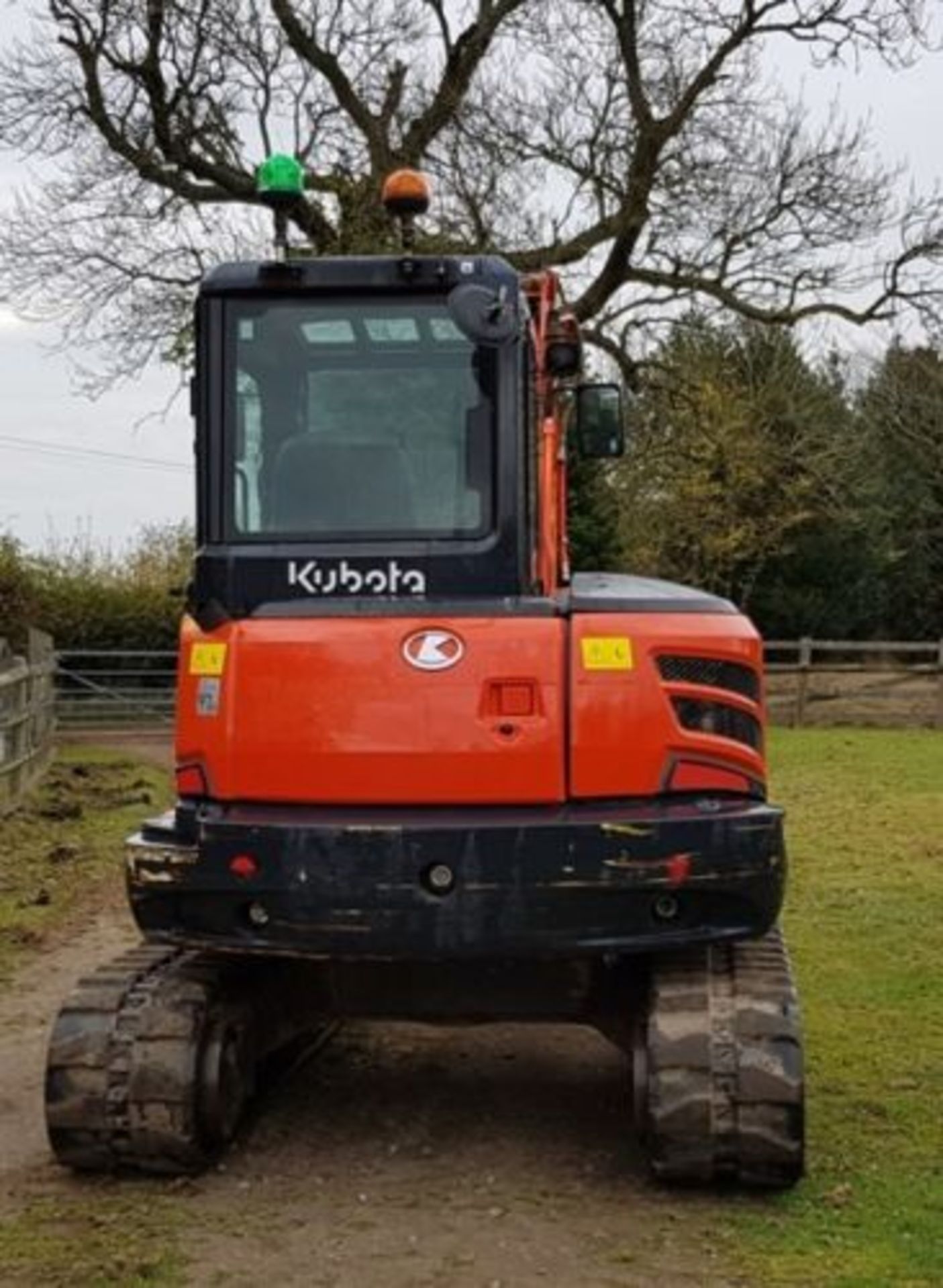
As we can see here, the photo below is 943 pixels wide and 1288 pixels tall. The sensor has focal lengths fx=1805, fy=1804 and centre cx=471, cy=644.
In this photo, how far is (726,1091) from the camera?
550 cm

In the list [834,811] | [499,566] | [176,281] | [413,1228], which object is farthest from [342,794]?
[176,281]

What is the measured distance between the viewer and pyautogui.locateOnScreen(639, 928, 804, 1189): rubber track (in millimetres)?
5441

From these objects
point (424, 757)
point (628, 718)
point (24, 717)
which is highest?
point (628, 718)

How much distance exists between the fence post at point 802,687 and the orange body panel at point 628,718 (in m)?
22.2

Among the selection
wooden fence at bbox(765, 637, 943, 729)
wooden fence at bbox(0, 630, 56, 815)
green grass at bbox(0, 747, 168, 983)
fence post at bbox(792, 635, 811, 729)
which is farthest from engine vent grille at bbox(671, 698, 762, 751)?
fence post at bbox(792, 635, 811, 729)

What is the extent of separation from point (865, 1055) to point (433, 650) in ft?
9.60

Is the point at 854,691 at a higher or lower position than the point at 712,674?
lower

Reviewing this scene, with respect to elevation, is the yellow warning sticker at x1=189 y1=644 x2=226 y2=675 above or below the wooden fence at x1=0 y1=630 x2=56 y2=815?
above

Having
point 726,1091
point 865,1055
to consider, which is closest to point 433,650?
point 726,1091

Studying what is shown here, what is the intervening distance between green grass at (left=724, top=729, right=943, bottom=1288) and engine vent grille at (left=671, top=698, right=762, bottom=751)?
141 centimetres

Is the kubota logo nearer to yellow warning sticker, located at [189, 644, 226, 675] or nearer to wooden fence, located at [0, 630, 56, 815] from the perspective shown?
yellow warning sticker, located at [189, 644, 226, 675]

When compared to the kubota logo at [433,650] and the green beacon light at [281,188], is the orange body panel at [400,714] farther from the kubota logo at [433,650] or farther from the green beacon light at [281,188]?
the green beacon light at [281,188]

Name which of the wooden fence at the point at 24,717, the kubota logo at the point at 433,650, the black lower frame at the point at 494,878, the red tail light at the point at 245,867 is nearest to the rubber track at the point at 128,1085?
the black lower frame at the point at 494,878

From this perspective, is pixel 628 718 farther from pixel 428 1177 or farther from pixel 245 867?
pixel 428 1177
